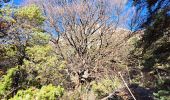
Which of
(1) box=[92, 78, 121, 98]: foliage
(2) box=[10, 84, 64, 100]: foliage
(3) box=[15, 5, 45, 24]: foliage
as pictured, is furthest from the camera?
(1) box=[92, 78, 121, 98]: foliage

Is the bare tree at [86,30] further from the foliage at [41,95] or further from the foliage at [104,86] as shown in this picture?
the foliage at [41,95]

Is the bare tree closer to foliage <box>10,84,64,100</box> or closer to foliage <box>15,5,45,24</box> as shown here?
foliage <box>15,5,45,24</box>

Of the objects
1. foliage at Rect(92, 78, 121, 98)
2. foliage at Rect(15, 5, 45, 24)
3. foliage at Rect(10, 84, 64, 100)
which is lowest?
foliage at Rect(10, 84, 64, 100)

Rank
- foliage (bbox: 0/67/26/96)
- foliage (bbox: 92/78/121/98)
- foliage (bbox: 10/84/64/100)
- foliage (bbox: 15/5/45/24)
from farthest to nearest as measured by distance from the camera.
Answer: foliage (bbox: 92/78/121/98) → foliage (bbox: 15/5/45/24) → foliage (bbox: 0/67/26/96) → foliage (bbox: 10/84/64/100)

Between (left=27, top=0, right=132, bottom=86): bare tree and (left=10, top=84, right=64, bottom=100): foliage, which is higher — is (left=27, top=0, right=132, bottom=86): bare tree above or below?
above

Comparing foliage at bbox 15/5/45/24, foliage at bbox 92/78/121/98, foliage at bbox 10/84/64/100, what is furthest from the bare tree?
foliage at bbox 10/84/64/100

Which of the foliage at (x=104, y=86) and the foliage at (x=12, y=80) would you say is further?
the foliage at (x=104, y=86)

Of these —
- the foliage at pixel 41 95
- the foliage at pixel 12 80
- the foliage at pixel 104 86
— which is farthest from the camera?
the foliage at pixel 104 86

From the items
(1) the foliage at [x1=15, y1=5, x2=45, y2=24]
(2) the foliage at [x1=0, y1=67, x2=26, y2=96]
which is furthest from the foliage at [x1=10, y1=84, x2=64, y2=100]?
(1) the foliage at [x1=15, y1=5, x2=45, y2=24]

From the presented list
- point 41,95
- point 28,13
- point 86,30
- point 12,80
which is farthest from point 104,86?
point 41,95

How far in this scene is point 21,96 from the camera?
8.20 meters

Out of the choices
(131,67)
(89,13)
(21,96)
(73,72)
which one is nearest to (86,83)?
(73,72)

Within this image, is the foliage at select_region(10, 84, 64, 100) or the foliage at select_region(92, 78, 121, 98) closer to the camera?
the foliage at select_region(10, 84, 64, 100)

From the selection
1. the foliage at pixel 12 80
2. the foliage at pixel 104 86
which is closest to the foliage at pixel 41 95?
the foliage at pixel 12 80
